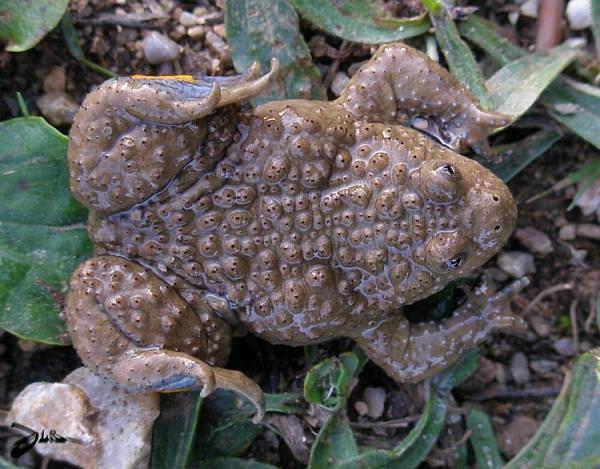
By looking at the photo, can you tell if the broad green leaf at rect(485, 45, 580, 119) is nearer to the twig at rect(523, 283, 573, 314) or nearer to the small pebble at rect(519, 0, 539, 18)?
the small pebble at rect(519, 0, 539, 18)

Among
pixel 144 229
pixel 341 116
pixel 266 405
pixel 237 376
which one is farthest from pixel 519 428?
pixel 144 229

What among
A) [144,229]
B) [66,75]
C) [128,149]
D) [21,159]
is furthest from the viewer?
[66,75]

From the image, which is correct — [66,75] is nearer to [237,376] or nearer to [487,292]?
[237,376]

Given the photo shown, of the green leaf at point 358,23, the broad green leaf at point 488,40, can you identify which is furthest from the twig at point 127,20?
the broad green leaf at point 488,40

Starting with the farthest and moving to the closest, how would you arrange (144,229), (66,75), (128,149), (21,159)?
(66,75)
(21,159)
(144,229)
(128,149)

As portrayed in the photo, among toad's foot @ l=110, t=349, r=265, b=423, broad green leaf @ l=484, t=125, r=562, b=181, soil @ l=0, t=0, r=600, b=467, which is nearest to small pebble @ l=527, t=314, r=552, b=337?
soil @ l=0, t=0, r=600, b=467

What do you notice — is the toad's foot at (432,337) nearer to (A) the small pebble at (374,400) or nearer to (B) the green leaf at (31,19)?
(A) the small pebble at (374,400)
